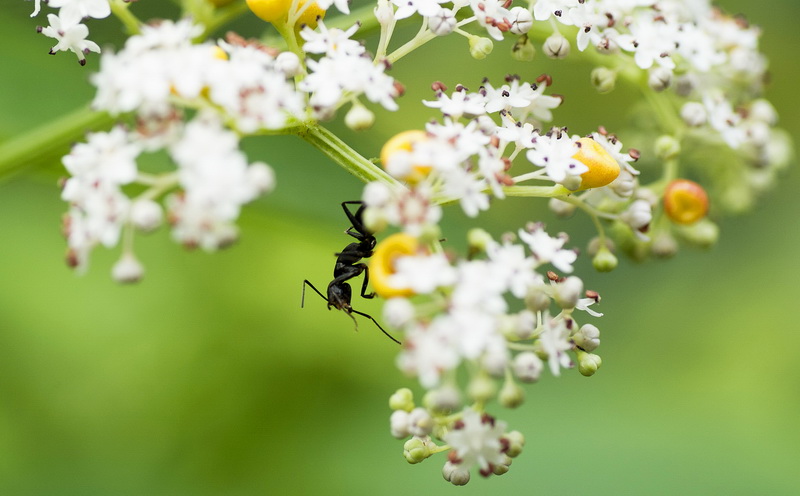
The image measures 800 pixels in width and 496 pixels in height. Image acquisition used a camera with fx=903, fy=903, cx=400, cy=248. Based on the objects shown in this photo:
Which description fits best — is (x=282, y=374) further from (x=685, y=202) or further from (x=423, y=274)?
(x=423, y=274)

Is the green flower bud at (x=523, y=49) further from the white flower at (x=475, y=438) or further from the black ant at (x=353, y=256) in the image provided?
the white flower at (x=475, y=438)

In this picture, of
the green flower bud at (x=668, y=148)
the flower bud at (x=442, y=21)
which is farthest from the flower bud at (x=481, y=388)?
the green flower bud at (x=668, y=148)

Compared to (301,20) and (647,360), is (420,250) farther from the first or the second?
(647,360)

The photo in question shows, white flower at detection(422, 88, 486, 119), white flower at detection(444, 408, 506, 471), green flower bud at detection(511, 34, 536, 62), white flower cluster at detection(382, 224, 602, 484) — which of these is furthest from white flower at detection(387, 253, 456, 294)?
green flower bud at detection(511, 34, 536, 62)

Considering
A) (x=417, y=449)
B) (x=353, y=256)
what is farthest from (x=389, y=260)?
(x=353, y=256)

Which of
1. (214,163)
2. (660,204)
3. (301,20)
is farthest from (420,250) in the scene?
(660,204)
